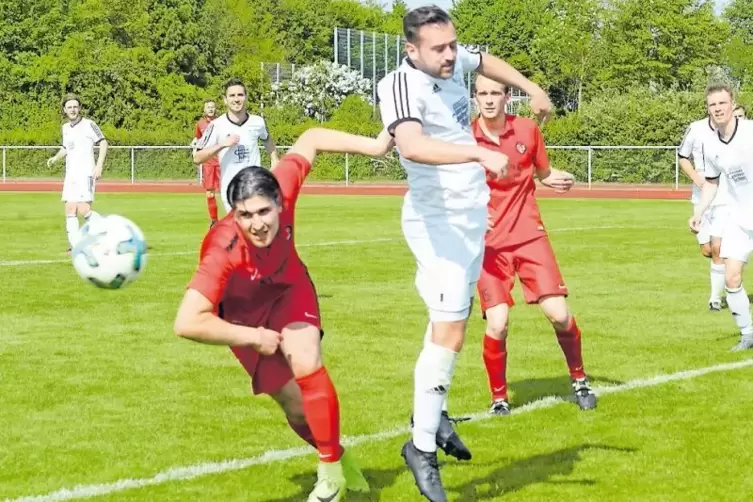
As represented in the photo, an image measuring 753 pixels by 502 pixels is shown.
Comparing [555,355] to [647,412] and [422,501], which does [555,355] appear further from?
[422,501]

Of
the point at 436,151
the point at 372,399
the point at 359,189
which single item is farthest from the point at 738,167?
the point at 359,189

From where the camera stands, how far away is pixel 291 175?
19.9ft

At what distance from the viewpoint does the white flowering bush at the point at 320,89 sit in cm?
6950

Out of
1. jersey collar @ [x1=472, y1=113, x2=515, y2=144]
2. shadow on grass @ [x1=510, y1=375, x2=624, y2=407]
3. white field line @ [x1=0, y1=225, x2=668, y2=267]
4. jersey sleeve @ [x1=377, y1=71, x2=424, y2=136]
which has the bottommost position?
shadow on grass @ [x1=510, y1=375, x2=624, y2=407]

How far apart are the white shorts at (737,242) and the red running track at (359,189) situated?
2807cm

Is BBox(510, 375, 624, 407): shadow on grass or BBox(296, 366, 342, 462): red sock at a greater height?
BBox(296, 366, 342, 462): red sock

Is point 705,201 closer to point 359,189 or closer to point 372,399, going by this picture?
point 372,399

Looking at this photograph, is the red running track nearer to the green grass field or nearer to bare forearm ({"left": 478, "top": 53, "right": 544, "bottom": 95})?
the green grass field

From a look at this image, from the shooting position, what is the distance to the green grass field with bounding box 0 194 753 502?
260 inches

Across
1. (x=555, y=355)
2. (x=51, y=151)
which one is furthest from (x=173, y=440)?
(x=51, y=151)

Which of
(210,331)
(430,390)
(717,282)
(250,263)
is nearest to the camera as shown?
(210,331)

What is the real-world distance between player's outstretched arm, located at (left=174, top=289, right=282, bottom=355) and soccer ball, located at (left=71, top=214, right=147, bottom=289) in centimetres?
68

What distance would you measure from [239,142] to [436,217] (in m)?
9.09

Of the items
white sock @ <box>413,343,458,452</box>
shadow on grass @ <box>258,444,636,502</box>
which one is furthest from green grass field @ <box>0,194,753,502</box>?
white sock @ <box>413,343,458,452</box>
